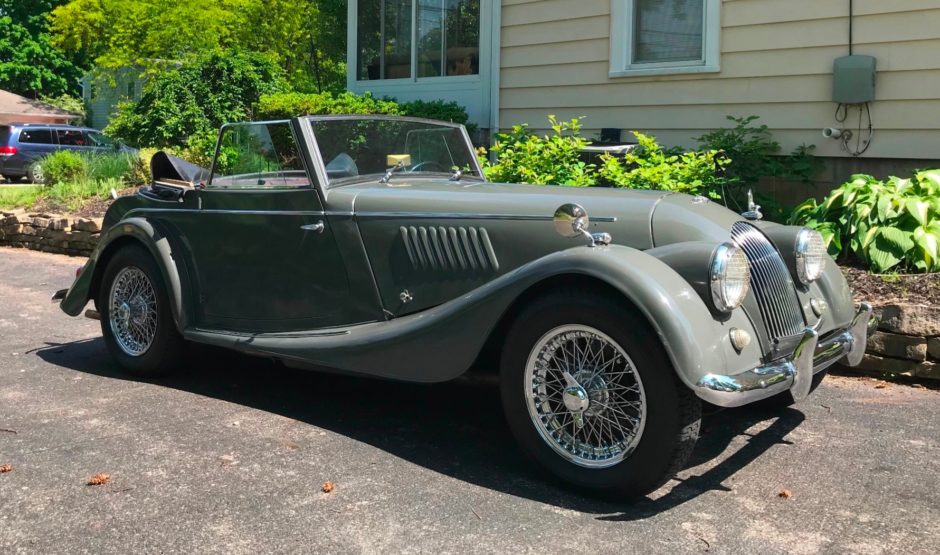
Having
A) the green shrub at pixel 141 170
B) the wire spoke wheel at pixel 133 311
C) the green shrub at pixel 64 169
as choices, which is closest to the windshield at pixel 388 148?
the wire spoke wheel at pixel 133 311

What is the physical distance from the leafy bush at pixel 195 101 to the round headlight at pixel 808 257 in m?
11.3

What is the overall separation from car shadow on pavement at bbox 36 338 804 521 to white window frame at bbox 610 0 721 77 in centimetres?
465

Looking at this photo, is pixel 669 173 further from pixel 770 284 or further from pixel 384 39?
pixel 384 39

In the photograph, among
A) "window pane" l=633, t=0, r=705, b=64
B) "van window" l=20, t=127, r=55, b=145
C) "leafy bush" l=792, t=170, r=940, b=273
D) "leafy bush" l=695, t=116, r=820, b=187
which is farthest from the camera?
"van window" l=20, t=127, r=55, b=145

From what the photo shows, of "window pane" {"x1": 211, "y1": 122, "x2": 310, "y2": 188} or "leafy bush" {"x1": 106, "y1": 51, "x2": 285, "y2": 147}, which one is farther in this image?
"leafy bush" {"x1": 106, "y1": 51, "x2": 285, "y2": 147}

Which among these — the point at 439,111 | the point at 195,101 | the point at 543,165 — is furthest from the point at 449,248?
the point at 195,101

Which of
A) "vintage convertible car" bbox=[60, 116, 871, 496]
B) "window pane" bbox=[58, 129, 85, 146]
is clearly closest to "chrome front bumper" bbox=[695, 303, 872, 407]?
"vintage convertible car" bbox=[60, 116, 871, 496]

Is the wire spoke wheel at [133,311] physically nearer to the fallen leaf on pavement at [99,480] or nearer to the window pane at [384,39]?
the fallen leaf on pavement at [99,480]

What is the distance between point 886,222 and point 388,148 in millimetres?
3629

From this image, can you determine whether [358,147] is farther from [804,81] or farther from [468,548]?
[804,81]

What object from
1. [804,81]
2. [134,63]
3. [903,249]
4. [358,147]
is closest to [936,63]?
[804,81]

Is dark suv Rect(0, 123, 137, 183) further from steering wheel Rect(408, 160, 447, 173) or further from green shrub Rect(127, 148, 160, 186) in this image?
Result: steering wheel Rect(408, 160, 447, 173)

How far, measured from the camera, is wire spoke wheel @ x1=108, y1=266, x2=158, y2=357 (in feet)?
17.7

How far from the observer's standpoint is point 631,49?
9.09 m
